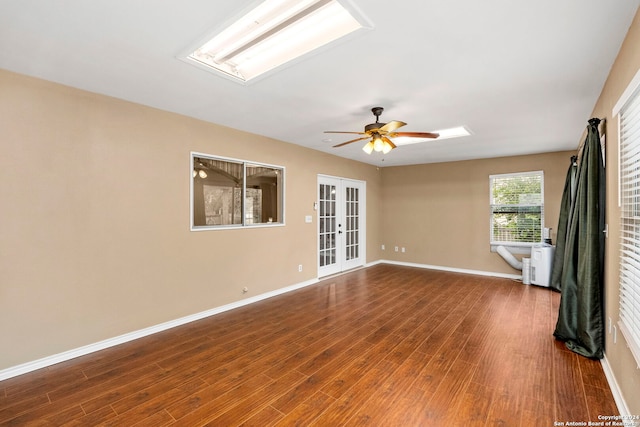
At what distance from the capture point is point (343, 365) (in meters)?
2.66

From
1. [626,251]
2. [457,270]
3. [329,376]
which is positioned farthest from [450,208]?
Answer: [329,376]

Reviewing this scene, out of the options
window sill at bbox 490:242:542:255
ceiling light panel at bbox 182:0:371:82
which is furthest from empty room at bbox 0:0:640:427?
window sill at bbox 490:242:542:255

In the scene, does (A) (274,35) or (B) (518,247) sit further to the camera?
(B) (518,247)

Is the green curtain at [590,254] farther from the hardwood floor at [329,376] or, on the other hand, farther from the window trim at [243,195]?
the window trim at [243,195]

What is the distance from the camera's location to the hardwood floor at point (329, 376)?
6.59ft

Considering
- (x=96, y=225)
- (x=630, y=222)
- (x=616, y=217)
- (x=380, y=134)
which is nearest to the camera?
(x=630, y=222)

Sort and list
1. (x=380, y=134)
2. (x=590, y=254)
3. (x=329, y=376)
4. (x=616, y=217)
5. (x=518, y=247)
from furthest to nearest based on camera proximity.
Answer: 1. (x=518, y=247)
2. (x=380, y=134)
3. (x=590, y=254)
4. (x=329, y=376)
5. (x=616, y=217)

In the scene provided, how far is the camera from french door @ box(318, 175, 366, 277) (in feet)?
19.7

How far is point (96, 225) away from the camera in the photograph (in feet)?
9.68

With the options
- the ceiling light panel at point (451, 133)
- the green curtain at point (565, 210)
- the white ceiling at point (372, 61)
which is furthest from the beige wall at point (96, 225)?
the green curtain at point (565, 210)

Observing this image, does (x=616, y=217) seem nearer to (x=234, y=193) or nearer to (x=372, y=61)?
(x=372, y=61)

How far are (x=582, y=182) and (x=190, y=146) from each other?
4.32 metres

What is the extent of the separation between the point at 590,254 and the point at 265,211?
13.0 feet

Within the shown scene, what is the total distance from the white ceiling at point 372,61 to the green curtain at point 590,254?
0.72 m
